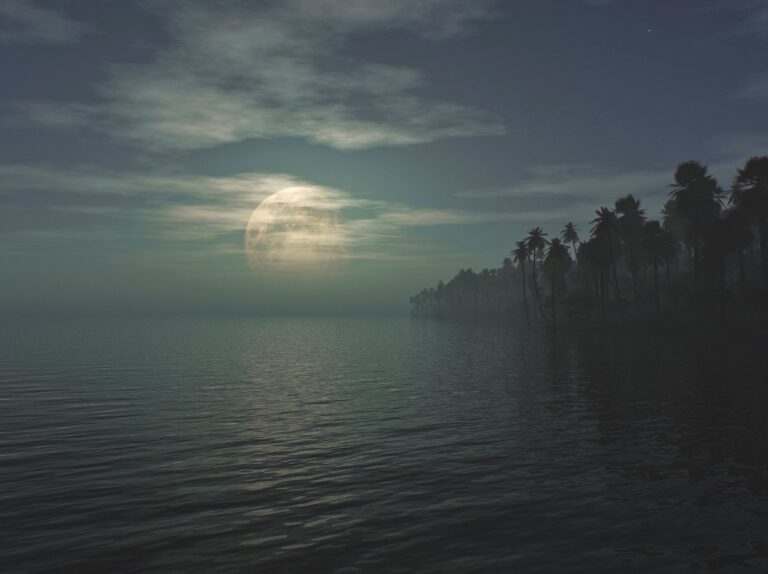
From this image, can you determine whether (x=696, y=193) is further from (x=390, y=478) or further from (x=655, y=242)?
(x=390, y=478)

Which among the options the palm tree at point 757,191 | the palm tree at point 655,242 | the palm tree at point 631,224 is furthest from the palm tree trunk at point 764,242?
the palm tree at point 631,224

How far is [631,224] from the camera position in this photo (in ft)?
403

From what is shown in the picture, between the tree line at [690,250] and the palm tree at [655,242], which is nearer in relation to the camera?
the tree line at [690,250]

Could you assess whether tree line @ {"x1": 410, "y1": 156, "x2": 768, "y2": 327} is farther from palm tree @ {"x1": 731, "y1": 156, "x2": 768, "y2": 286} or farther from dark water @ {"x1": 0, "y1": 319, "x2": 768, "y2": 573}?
dark water @ {"x1": 0, "y1": 319, "x2": 768, "y2": 573}

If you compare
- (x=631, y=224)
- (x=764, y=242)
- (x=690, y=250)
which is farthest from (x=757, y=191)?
(x=690, y=250)

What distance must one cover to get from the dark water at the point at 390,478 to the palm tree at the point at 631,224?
8520 cm

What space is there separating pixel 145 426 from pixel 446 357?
4955 centimetres

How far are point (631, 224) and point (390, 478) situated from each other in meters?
120

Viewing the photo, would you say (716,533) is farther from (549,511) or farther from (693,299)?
(693,299)

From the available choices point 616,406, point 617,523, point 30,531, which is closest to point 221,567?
point 30,531

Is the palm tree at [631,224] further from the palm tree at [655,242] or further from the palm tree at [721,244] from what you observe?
the palm tree at [721,244]

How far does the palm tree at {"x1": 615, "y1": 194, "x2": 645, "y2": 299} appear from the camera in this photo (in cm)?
12231

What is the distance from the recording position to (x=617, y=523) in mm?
14711

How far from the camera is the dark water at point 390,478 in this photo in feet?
42.5
